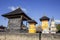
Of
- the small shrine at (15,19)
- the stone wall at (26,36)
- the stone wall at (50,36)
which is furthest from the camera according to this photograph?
the small shrine at (15,19)

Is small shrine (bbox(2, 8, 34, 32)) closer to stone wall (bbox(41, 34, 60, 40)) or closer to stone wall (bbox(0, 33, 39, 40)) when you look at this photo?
stone wall (bbox(0, 33, 39, 40))

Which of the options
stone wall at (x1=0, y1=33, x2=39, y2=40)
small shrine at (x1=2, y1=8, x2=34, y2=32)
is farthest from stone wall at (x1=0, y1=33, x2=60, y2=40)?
small shrine at (x1=2, y1=8, x2=34, y2=32)

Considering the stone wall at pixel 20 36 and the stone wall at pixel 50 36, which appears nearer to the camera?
the stone wall at pixel 50 36

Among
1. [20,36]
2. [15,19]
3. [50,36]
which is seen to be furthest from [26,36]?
[15,19]

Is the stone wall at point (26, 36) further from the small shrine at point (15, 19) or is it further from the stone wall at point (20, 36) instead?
the small shrine at point (15, 19)

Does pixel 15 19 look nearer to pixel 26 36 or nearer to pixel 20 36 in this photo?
pixel 20 36

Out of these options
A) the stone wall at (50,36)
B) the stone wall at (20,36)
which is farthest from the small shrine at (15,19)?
the stone wall at (50,36)

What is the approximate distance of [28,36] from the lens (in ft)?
33.8

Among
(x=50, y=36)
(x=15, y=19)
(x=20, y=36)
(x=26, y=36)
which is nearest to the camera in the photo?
(x=50, y=36)

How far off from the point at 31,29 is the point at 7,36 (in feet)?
8.07

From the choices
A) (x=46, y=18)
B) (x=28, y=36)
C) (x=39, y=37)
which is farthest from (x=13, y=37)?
(x=46, y=18)

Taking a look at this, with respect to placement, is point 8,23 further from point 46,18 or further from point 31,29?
point 46,18

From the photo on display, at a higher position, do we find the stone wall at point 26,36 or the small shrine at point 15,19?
the small shrine at point 15,19

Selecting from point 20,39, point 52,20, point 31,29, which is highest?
point 52,20
